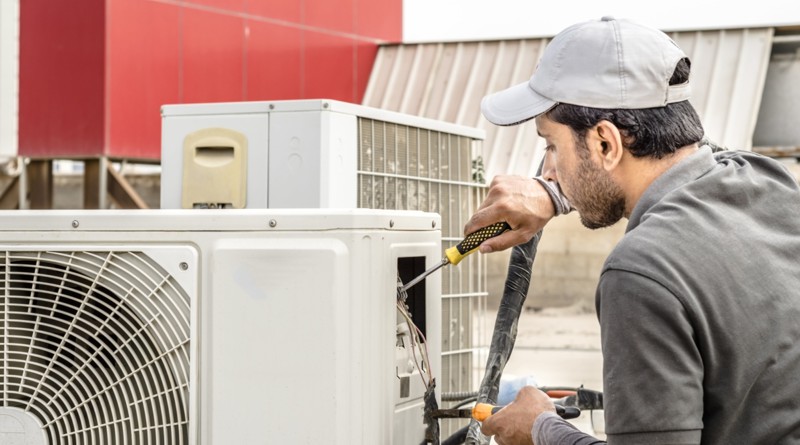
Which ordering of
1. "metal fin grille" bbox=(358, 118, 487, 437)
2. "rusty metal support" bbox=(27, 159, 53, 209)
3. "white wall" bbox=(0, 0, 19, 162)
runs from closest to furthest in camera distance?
"metal fin grille" bbox=(358, 118, 487, 437) < "rusty metal support" bbox=(27, 159, 53, 209) < "white wall" bbox=(0, 0, 19, 162)

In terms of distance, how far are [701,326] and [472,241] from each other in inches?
24.2

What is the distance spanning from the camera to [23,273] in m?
1.74

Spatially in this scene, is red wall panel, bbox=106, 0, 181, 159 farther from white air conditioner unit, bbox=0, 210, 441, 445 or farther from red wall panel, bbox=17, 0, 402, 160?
white air conditioner unit, bbox=0, 210, 441, 445

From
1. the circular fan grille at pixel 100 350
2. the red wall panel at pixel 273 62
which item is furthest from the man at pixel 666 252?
the red wall panel at pixel 273 62

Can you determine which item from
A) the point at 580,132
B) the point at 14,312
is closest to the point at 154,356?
the point at 14,312

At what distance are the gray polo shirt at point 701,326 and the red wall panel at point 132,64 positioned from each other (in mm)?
8187

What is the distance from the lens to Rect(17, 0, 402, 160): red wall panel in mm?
9102

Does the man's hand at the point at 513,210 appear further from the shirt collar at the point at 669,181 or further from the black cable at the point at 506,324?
the shirt collar at the point at 669,181

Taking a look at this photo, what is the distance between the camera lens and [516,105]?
1645 millimetres

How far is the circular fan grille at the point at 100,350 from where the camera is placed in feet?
5.60

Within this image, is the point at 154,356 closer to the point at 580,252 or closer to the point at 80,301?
the point at 80,301

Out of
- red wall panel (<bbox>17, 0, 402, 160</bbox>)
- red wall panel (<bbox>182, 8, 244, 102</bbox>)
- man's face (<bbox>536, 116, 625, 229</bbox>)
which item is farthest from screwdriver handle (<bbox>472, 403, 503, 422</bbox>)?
red wall panel (<bbox>182, 8, 244, 102</bbox>)

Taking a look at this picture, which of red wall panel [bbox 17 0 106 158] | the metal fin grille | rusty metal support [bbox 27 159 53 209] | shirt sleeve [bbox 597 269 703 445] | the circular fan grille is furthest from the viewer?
rusty metal support [bbox 27 159 53 209]

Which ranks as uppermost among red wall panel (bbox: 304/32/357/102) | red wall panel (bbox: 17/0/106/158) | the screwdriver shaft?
red wall panel (bbox: 304/32/357/102)
